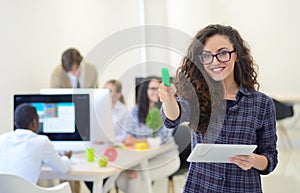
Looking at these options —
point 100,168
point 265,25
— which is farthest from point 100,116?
point 265,25

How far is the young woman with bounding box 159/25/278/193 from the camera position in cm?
152

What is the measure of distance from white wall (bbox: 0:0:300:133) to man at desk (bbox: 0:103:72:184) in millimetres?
1299

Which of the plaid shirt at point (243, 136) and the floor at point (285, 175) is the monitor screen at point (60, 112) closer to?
the floor at point (285, 175)

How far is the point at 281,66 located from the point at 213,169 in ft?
15.5

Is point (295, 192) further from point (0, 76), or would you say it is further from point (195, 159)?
point (195, 159)

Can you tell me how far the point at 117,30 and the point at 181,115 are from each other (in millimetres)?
4204

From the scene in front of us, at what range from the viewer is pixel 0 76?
3.89 m

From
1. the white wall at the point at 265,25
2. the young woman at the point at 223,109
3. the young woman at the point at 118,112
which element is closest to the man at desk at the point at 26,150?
the young woman at the point at 118,112

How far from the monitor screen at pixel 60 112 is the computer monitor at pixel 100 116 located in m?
0.04

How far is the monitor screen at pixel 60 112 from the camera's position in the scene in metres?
2.99

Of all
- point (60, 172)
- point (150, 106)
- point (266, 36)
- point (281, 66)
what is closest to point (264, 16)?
point (266, 36)

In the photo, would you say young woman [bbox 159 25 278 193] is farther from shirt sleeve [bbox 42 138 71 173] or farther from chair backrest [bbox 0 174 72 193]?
shirt sleeve [bbox 42 138 71 173]

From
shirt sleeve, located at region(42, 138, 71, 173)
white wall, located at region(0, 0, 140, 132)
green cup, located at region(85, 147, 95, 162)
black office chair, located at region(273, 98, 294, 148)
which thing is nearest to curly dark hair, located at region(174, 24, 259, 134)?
shirt sleeve, located at region(42, 138, 71, 173)

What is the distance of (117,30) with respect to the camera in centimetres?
556
